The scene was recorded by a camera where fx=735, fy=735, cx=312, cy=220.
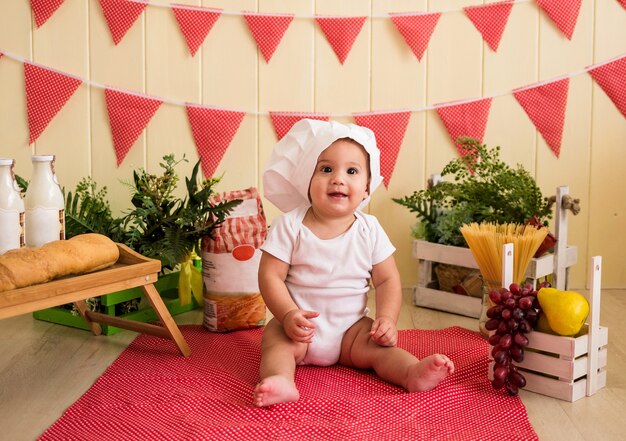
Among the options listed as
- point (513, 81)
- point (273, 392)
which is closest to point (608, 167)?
point (513, 81)

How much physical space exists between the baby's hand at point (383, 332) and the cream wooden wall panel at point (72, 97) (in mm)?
1272

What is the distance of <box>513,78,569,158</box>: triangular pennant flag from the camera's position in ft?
7.89

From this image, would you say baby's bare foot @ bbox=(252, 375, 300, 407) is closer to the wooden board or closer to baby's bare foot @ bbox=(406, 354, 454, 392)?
baby's bare foot @ bbox=(406, 354, 454, 392)

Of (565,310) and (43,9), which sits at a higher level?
(43,9)

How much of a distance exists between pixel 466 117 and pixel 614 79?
49 cm

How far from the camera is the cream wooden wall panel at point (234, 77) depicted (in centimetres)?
239

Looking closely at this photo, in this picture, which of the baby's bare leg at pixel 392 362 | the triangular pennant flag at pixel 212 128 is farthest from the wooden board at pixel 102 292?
→ the triangular pennant flag at pixel 212 128

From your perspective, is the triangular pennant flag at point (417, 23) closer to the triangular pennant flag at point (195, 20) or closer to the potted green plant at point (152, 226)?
the triangular pennant flag at point (195, 20)

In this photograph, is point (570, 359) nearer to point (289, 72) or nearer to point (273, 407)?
point (273, 407)

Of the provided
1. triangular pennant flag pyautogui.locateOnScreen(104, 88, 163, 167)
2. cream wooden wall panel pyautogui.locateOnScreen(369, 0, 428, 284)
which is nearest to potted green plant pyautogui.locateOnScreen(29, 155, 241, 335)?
triangular pennant flag pyautogui.locateOnScreen(104, 88, 163, 167)

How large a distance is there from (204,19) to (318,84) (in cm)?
42

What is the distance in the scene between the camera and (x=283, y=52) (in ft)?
7.93

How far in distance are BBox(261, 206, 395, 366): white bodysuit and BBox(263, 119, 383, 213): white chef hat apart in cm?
8

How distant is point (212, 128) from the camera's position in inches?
95.1
